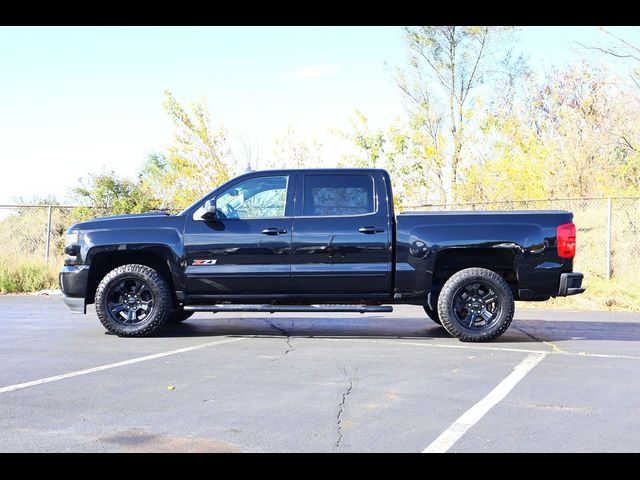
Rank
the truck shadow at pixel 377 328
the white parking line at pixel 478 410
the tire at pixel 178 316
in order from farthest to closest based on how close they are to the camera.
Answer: the tire at pixel 178 316, the truck shadow at pixel 377 328, the white parking line at pixel 478 410

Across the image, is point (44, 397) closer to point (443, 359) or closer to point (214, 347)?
point (214, 347)

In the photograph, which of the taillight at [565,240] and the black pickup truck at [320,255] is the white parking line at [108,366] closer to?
the black pickup truck at [320,255]

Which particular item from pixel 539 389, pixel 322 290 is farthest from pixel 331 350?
pixel 539 389

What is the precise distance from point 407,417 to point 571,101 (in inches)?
974

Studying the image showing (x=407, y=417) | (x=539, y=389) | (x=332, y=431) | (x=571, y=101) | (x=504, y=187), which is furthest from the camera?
(x=571, y=101)

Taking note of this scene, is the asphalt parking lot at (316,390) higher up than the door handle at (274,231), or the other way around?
the door handle at (274,231)

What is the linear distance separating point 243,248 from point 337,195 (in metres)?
1.28

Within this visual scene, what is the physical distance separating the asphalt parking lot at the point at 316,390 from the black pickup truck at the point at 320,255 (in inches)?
17.9

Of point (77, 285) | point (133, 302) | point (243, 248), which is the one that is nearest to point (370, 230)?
point (243, 248)

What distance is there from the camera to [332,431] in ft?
16.9

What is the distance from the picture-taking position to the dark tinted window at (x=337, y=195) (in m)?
9.57

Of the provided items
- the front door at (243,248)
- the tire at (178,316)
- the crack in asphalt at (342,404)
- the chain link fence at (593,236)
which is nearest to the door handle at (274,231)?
the front door at (243,248)

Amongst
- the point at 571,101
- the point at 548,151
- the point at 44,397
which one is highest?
the point at 571,101

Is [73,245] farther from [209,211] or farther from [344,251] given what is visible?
[344,251]
